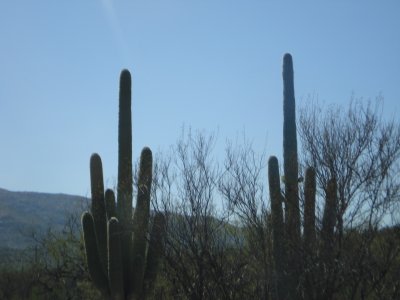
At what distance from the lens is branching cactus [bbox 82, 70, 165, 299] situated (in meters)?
11.7

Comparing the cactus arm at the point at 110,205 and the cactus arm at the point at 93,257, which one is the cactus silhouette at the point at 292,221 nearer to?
Result: the cactus arm at the point at 110,205

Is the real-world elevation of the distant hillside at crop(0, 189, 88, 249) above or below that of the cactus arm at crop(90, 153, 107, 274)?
above

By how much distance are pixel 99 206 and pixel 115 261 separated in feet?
4.57

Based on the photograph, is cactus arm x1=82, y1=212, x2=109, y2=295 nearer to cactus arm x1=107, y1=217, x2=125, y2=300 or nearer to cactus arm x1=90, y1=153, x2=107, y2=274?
cactus arm x1=90, y1=153, x2=107, y2=274

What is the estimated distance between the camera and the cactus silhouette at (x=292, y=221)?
10.5 metres

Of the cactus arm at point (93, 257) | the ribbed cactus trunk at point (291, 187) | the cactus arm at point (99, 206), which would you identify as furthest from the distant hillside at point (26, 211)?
the ribbed cactus trunk at point (291, 187)

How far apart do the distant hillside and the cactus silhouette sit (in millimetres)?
68710

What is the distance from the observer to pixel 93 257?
1192 centimetres

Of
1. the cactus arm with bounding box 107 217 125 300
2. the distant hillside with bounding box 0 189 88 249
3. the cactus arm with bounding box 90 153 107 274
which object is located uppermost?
the distant hillside with bounding box 0 189 88 249

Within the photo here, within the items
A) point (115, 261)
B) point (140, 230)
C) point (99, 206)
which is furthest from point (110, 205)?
point (115, 261)

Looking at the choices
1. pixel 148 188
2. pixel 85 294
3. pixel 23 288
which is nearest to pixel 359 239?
pixel 148 188

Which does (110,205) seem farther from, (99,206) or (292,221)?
(292,221)

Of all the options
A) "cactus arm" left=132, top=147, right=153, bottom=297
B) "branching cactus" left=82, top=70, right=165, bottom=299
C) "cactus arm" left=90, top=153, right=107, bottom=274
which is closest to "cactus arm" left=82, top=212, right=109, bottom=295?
"branching cactus" left=82, top=70, right=165, bottom=299

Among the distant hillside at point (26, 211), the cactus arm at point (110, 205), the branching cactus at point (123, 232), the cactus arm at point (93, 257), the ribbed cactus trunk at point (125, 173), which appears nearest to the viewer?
the branching cactus at point (123, 232)
